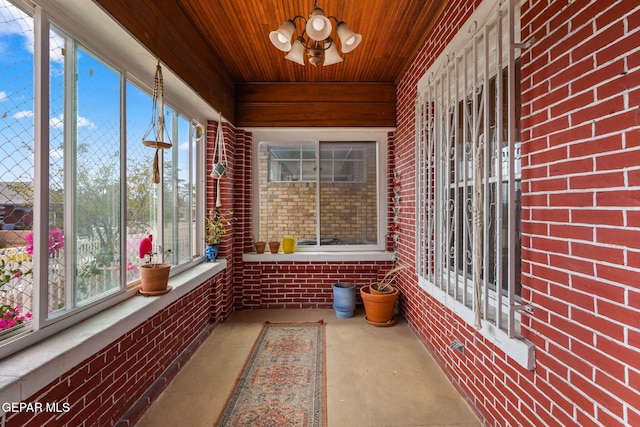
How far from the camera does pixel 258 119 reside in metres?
4.03

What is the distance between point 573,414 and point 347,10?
9.39ft

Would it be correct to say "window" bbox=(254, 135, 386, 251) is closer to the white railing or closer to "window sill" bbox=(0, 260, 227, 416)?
"window sill" bbox=(0, 260, 227, 416)

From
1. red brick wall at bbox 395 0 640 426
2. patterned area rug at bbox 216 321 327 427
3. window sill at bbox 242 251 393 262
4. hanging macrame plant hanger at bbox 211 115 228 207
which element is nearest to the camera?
red brick wall at bbox 395 0 640 426

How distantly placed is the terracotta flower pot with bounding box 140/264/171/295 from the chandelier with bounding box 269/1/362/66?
5.75 ft

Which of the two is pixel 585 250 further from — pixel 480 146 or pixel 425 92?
pixel 425 92

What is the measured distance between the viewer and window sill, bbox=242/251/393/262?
4008 mm

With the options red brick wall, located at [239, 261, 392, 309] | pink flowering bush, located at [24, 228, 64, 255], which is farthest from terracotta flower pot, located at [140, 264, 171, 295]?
red brick wall, located at [239, 261, 392, 309]

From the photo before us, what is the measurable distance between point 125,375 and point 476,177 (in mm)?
2498

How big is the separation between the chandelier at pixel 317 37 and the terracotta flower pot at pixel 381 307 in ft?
7.91

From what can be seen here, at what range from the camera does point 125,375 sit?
1949mm

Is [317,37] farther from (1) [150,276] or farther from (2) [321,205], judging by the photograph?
(2) [321,205]

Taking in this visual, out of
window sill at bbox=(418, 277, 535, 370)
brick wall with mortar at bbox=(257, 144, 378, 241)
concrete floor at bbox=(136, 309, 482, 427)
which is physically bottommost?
concrete floor at bbox=(136, 309, 482, 427)

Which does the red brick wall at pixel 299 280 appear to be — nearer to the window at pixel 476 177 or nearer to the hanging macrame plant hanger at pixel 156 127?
the window at pixel 476 177

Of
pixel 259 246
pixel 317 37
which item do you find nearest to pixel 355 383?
pixel 259 246
